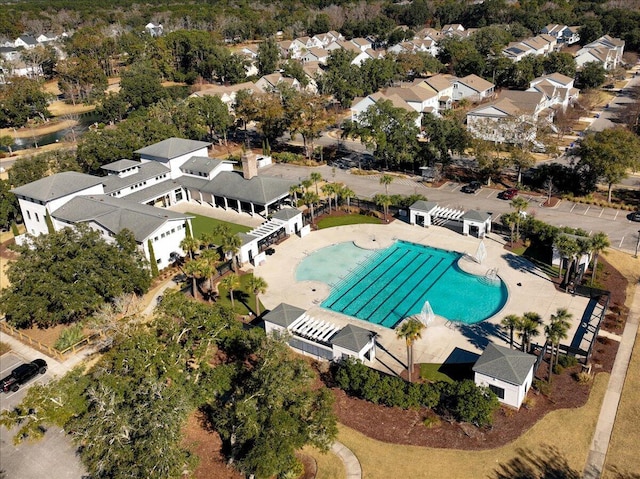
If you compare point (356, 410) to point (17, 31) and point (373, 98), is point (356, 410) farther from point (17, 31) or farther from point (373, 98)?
point (17, 31)

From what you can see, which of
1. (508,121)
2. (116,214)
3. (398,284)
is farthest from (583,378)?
(116,214)

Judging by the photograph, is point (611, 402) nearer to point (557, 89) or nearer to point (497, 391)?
point (497, 391)

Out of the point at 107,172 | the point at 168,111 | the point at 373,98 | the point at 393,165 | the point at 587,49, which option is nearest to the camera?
the point at 107,172

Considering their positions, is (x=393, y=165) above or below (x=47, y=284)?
below

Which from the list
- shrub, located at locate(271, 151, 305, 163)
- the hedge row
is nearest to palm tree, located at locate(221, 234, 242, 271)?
the hedge row

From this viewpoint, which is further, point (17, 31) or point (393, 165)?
point (17, 31)

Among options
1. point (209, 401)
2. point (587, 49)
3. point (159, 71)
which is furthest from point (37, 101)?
point (587, 49)

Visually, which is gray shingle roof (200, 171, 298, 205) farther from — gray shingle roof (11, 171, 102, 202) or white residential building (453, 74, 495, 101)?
white residential building (453, 74, 495, 101)
